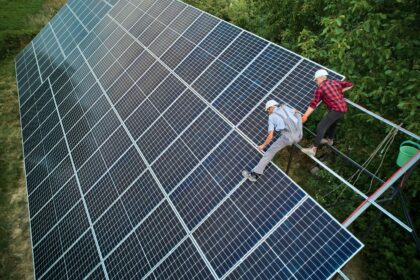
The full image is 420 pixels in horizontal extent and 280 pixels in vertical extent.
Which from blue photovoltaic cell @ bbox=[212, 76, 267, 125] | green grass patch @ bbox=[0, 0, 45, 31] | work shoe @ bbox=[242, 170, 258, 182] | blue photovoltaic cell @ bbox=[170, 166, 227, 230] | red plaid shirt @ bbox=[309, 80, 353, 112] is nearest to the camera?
red plaid shirt @ bbox=[309, 80, 353, 112]

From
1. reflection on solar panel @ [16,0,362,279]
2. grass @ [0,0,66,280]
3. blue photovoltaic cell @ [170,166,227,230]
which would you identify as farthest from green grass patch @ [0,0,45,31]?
blue photovoltaic cell @ [170,166,227,230]

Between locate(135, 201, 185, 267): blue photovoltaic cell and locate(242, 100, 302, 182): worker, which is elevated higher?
locate(242, 100, 302, 182): worker

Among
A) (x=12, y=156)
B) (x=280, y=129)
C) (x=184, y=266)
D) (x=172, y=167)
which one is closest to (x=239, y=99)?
(x=280, y=129)

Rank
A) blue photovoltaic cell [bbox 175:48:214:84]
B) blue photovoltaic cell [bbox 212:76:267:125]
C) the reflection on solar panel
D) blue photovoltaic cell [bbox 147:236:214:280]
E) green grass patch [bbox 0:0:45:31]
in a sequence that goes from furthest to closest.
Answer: green grass patch [bbox 0:0:45:31] → blue photovoltaic cell [bbox 175:48:214:84] → blue photovoltaic cell [bbox 212:76:267:125] → blue photovoltaic cell [bbox 147:236:214:280] → the reflection on solar panel

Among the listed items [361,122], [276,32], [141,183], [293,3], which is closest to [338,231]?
[141,183]

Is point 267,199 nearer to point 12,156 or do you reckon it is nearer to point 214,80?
point 214,80

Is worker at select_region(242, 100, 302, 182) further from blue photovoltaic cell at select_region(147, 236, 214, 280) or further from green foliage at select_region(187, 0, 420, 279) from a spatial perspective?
green foliage at select_region(187, 0, 420, 279)
